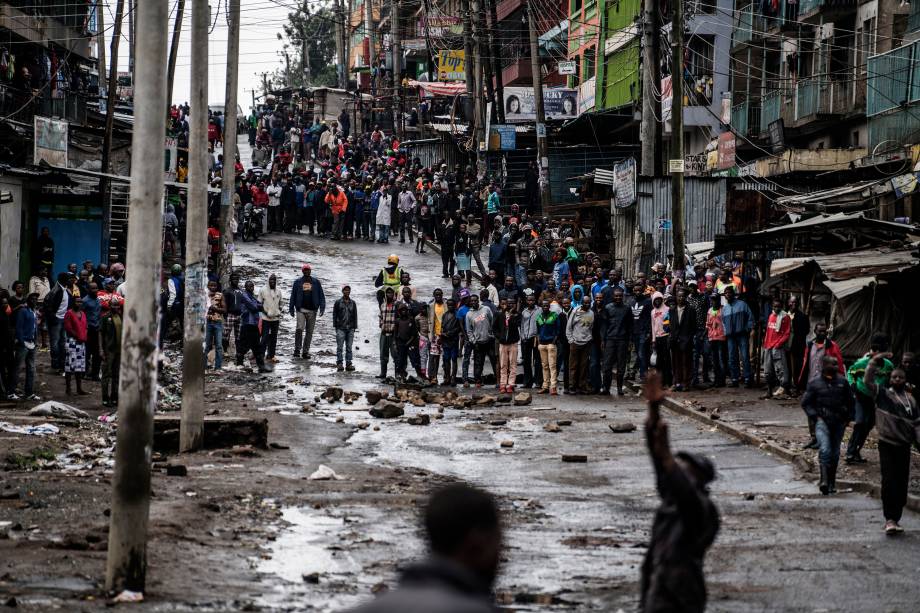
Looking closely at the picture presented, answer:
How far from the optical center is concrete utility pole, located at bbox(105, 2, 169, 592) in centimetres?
894

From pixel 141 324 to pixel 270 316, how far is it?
56.7 feet

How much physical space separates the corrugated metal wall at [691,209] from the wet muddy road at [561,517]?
8804 mm

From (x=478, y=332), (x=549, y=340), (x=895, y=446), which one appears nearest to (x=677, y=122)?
(x=549, y=340)

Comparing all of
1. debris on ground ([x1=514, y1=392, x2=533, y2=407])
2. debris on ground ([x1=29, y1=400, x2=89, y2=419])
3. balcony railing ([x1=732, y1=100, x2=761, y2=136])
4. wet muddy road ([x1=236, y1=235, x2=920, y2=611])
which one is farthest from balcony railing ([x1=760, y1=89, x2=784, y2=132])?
debris on ground ([x1=29, y1=400, x2=89, y2=419])

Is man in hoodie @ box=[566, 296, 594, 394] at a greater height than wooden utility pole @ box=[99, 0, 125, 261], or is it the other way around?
wooden utility pole @ box=[99, 0, 125, 261]

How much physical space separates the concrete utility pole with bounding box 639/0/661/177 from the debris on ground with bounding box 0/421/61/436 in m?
14.3

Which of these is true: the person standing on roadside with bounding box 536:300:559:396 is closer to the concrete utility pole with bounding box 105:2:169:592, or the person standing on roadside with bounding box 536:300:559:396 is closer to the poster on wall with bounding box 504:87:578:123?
the concrete utility pole with bounding box 105:2:169:592

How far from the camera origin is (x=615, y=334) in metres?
23.8

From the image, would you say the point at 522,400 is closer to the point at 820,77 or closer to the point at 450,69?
the point at 820,77

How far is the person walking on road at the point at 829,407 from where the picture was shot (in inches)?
556

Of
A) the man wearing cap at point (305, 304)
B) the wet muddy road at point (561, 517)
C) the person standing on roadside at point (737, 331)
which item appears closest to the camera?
the wet muddy road at point (561, 517)

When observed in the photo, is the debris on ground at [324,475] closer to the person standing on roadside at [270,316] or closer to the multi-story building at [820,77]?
the person standing on roadside at [270,316]

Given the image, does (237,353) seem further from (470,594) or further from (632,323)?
(470,594)

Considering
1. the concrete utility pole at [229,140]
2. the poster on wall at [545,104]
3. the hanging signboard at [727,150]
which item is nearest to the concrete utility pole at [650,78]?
the hanging signboard at [727,150]
